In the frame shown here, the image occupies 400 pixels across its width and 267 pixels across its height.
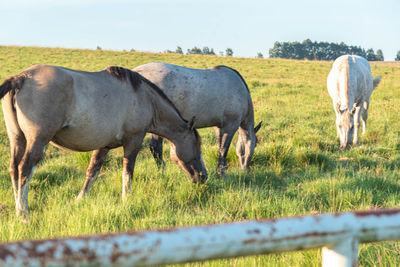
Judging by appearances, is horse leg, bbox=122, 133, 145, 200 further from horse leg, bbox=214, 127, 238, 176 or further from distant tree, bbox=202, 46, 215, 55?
distant tree, bbox=202, 46, 215, 55

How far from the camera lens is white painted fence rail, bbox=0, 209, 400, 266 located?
613 mm

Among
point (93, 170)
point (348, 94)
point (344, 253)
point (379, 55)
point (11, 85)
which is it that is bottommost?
point (93, 170)

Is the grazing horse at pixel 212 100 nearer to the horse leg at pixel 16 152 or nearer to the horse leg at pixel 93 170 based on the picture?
the horse leg at pixel 93 170

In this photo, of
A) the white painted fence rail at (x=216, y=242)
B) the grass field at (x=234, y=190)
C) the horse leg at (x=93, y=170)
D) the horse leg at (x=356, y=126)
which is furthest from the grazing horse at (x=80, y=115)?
the horse leg at (x=356, y=126)

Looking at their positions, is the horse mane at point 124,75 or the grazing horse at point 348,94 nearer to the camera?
the horse mane at point 124,75

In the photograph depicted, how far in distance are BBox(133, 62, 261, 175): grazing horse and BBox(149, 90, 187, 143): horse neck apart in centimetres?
81

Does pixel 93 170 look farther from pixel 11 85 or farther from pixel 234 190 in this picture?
pixel 234 190

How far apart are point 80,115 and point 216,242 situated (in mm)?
3366

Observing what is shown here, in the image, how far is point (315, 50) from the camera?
96062 millimetres

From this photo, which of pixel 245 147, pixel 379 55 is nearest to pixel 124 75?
pixel 245 147

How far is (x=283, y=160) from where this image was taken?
6105 millimetres

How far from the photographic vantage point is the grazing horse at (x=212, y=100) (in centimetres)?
571

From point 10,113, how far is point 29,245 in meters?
3.49

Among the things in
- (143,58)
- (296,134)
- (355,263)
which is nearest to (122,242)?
(355,263)
